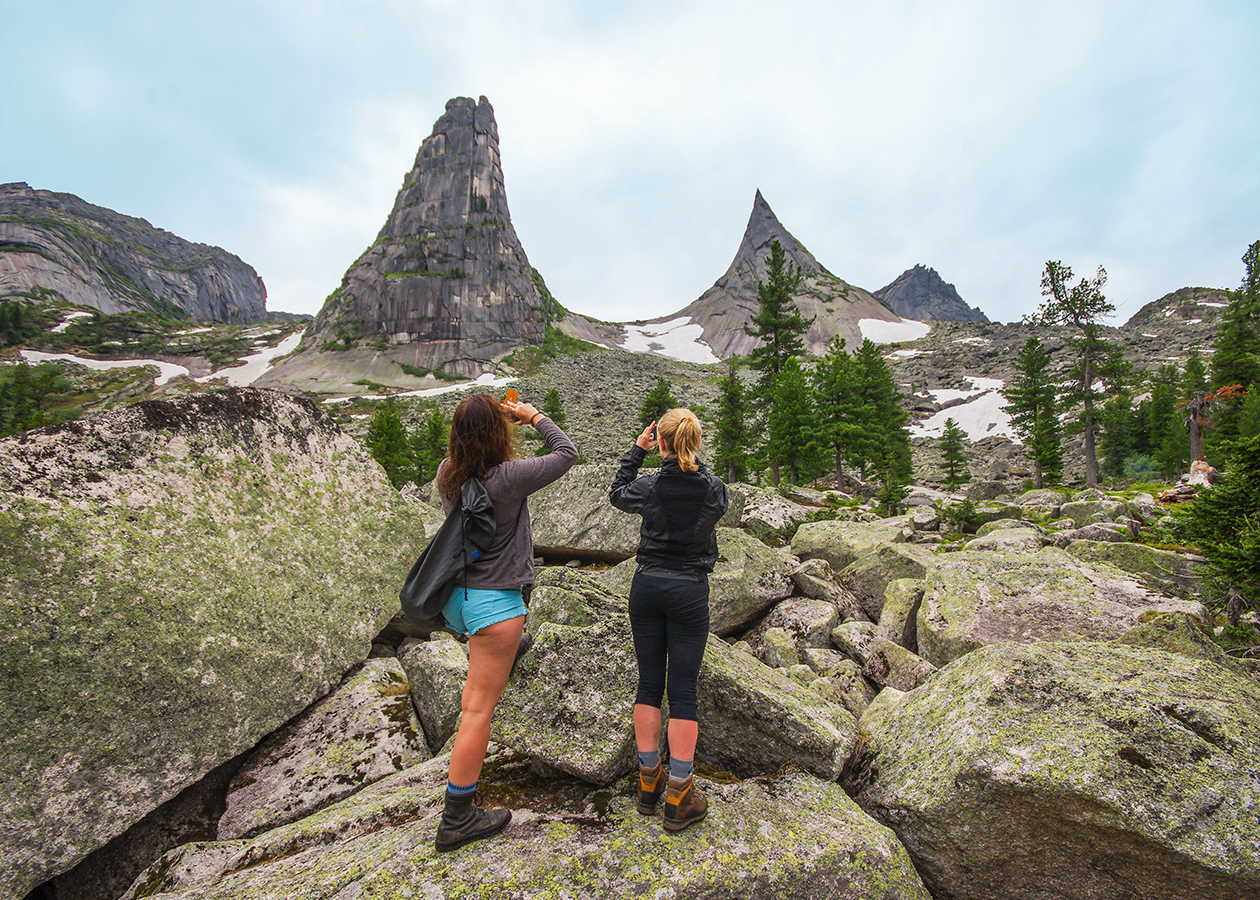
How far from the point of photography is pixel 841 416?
35.5 metres

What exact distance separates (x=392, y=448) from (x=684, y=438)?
3820 cm

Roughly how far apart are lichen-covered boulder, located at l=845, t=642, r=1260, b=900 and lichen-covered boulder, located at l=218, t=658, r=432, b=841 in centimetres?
447

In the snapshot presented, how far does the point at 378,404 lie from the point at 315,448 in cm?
9399

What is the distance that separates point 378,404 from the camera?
91.6 meters

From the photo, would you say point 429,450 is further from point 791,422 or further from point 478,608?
point 478,608

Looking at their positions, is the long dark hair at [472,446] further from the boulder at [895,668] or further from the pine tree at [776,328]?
the pine tree at [776,328]

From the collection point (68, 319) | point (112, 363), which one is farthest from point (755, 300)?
point (68, 319)

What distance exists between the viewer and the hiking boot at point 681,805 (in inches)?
132

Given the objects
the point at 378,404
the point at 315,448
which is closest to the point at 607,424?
the point at 378,404

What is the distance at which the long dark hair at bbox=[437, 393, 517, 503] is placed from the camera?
3.76m

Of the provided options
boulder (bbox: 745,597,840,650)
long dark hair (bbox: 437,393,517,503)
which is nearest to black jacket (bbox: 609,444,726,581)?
long dark hair (bbox: 437,393,517,503)

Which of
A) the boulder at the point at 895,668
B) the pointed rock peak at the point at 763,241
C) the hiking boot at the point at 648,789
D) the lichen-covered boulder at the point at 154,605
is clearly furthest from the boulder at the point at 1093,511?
the pointed rock peak at the point at 763,241

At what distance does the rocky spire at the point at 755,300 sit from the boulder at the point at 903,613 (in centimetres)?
12847

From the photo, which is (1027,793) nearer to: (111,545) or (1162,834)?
(1162,834)
